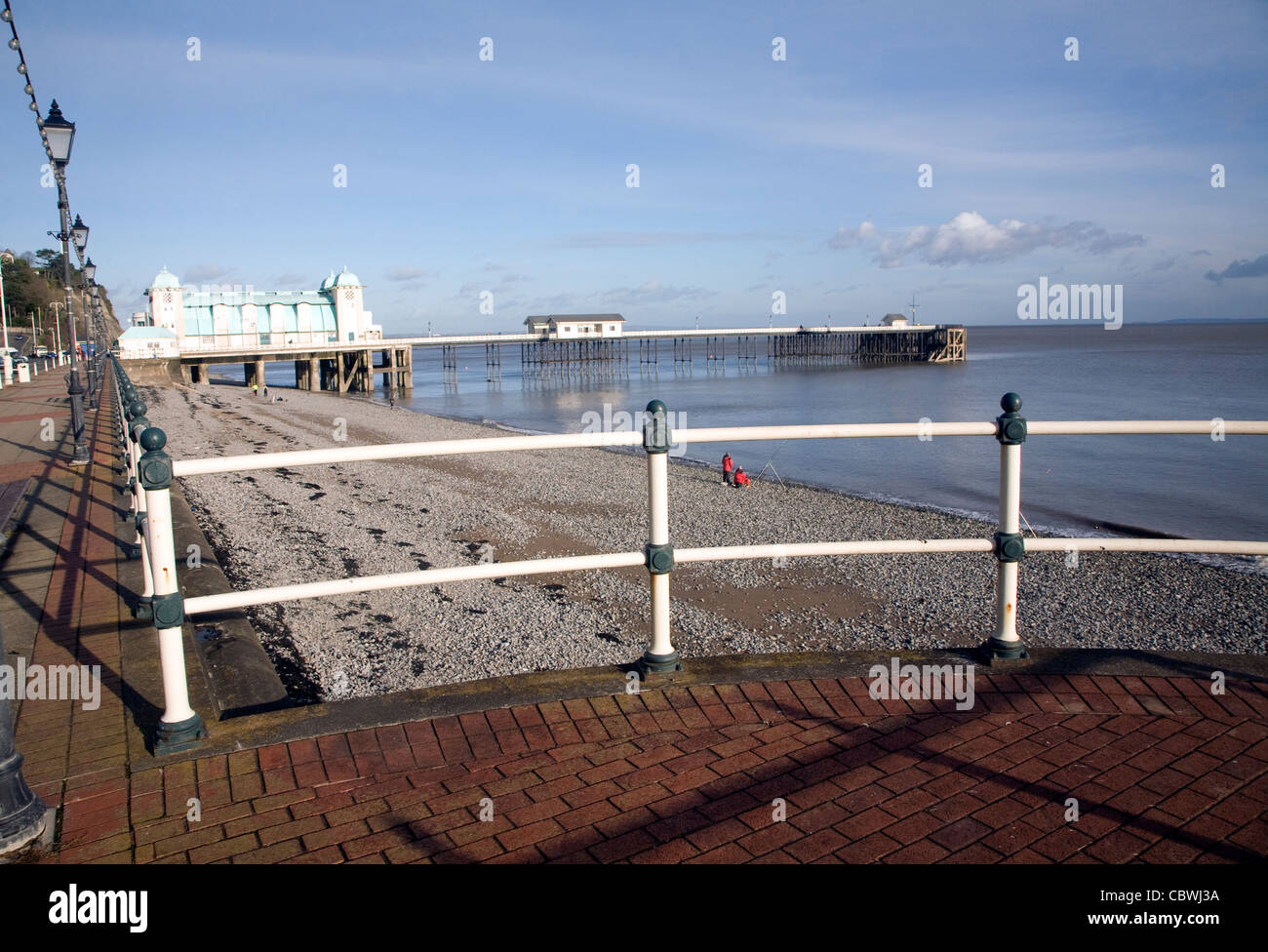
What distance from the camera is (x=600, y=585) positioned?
1077 cm

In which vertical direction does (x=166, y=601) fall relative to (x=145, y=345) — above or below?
below

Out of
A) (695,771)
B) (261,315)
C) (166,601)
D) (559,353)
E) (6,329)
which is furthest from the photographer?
(559,353)

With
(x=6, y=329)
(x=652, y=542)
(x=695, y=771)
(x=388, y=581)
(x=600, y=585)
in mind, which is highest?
(x=6, y=329)

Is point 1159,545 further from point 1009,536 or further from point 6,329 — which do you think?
point 6,329

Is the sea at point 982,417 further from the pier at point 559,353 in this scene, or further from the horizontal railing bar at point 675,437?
the pier at point 559,353

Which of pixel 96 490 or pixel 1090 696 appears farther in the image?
pixel 96 490

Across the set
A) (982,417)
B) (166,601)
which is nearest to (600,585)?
(166,601)

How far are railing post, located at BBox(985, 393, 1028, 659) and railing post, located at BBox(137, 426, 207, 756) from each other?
3.01 m

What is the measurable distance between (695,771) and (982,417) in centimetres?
3826
